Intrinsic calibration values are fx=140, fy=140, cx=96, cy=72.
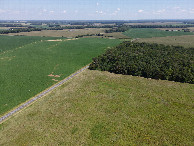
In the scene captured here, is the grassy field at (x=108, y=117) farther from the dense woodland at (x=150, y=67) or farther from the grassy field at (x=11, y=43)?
the grassy field at (x=11, y=43)

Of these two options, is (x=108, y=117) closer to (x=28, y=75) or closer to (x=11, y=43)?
(x=28, y=75)

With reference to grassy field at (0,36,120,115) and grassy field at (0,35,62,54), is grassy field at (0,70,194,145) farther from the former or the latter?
grassy field at (0,35,62,54)

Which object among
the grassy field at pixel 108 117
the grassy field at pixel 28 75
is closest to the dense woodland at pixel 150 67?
the grassy field at pixel 108 117

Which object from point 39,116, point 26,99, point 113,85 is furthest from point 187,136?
point 26,99

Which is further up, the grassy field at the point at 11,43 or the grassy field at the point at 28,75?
the grassy field at the point at 11,43

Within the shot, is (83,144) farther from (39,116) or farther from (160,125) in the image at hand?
(160,125)

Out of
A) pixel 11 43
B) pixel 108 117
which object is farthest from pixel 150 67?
pixel 11 43

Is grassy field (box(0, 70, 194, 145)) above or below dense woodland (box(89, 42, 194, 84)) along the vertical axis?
below

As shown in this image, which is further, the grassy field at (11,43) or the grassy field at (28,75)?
the grassy field at (11,43)

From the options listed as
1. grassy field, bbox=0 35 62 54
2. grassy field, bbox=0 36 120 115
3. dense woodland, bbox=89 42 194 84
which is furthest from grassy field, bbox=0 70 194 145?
grassy field, bbox=0 35 62 54
